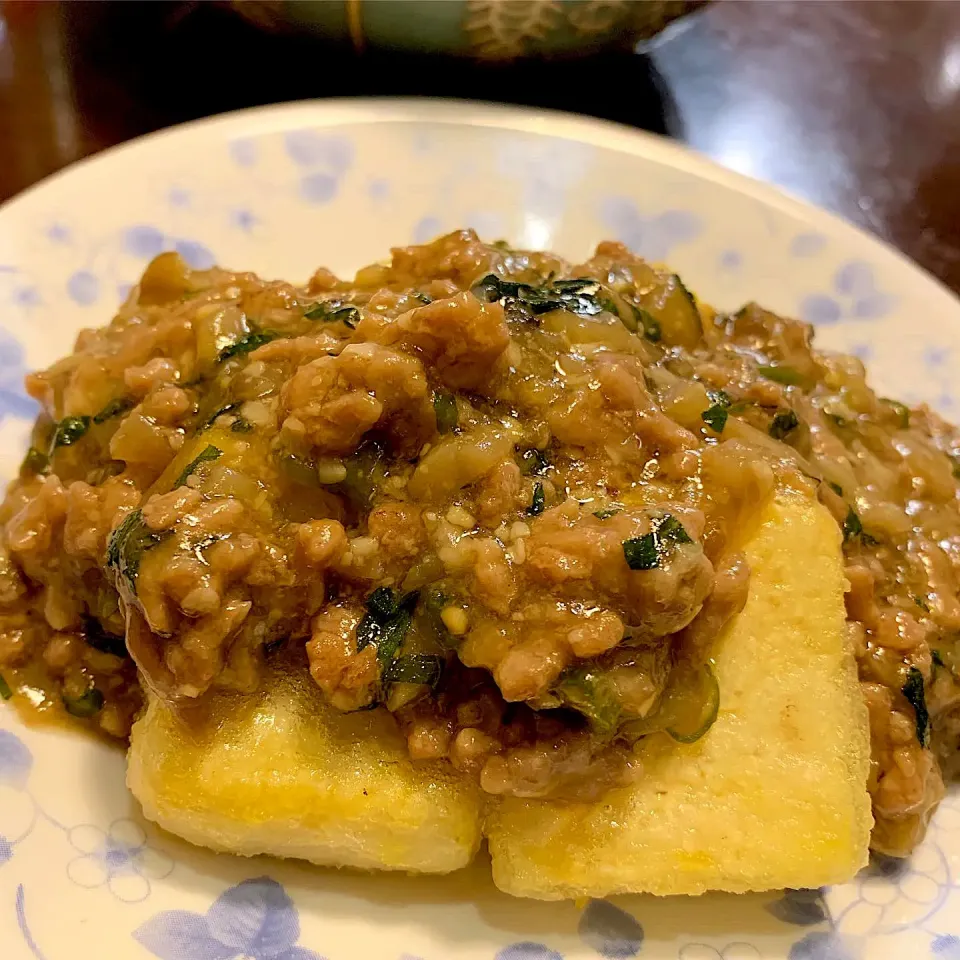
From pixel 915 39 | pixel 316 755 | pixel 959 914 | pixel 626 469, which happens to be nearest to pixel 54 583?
pixel 316 755

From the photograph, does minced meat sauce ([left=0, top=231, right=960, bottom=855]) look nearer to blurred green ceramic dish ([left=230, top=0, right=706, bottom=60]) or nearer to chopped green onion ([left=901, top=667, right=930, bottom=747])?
chopped green onion ([left=901, top=667, right=930, bottom=747])

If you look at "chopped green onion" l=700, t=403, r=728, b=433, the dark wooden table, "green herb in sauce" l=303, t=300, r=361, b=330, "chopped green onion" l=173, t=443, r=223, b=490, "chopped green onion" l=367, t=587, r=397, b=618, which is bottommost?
the dark wooden table

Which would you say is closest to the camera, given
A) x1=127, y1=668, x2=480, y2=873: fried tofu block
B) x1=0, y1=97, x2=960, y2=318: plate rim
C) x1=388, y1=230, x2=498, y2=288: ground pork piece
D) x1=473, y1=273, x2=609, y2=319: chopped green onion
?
x1=127, y1=668, x2=480, y2=873: fried tofu block

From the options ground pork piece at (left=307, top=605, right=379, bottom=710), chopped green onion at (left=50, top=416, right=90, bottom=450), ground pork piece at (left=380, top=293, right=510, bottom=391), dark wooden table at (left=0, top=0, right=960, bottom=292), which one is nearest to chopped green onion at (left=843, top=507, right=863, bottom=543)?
ground pork piece at (left=380, top=293, right=510, bottom=391)

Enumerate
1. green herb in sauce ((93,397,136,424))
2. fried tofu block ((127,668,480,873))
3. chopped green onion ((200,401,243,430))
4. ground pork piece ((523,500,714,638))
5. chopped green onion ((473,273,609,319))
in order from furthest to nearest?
green herb in sauce ((93,397,136,424)) < chopped green onion ((473,273,609,319)) < chopped green onion ((200,401,243,430)) < fried tofu block ((127,668,480,873)) < ground pork piece ((523,500,714,638))

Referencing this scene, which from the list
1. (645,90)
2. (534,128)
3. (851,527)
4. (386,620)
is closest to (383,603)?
(386,620)

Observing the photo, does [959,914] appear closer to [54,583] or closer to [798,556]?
[798,556]

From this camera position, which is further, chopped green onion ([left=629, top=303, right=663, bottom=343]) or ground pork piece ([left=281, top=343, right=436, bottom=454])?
chopped green onion ([left=629, top=303, right=663, bottom=343])
